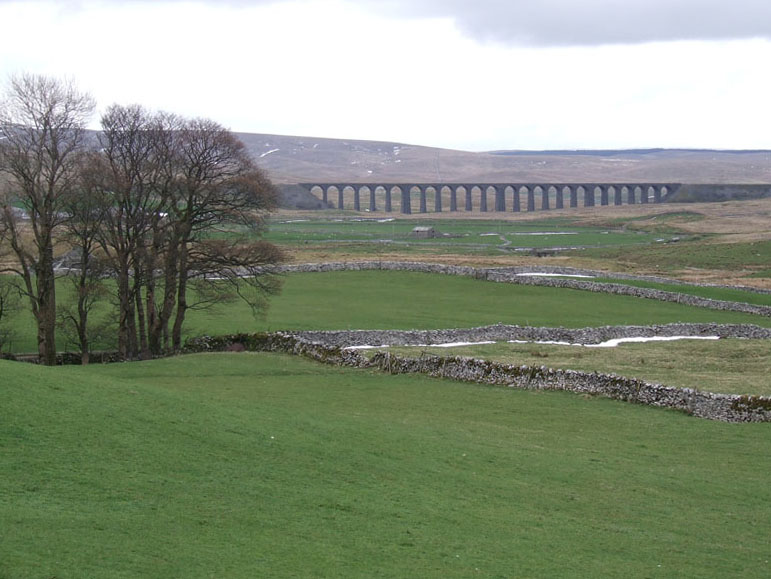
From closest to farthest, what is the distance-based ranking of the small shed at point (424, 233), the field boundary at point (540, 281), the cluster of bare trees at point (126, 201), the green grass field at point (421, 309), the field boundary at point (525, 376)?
1. the field boundary at point (525, 376)
2. the cluster of bare trees at point (126, 201)
3. the green grass field at point (421, 309)
4. the field boundary at point (540, 281)
5. the small shed at point (424, 233)

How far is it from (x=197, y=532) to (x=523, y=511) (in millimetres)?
6246

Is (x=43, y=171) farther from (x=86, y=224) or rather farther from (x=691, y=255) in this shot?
(x=691, y=255)

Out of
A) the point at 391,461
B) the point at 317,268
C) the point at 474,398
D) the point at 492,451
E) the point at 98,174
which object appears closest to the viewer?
the point at 391,461

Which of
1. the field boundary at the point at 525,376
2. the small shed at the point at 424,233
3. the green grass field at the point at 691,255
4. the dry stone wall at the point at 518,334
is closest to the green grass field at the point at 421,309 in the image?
the dry stone wall at the point at 518,334

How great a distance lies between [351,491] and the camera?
1739 centimetres

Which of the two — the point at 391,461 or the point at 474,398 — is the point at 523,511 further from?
the point at 474,398

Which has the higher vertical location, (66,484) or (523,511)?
(66,484)

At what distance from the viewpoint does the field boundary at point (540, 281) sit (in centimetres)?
5721

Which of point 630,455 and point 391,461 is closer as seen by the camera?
point 391,461

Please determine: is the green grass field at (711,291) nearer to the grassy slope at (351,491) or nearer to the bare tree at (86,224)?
the grassy slope at (351,491)

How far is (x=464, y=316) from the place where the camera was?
50.4 meters

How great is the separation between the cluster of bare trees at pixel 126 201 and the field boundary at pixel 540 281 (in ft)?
43.9

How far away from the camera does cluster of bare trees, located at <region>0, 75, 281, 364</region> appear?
123 feet

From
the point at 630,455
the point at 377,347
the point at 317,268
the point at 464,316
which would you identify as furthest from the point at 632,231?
→ the point at 630,455
